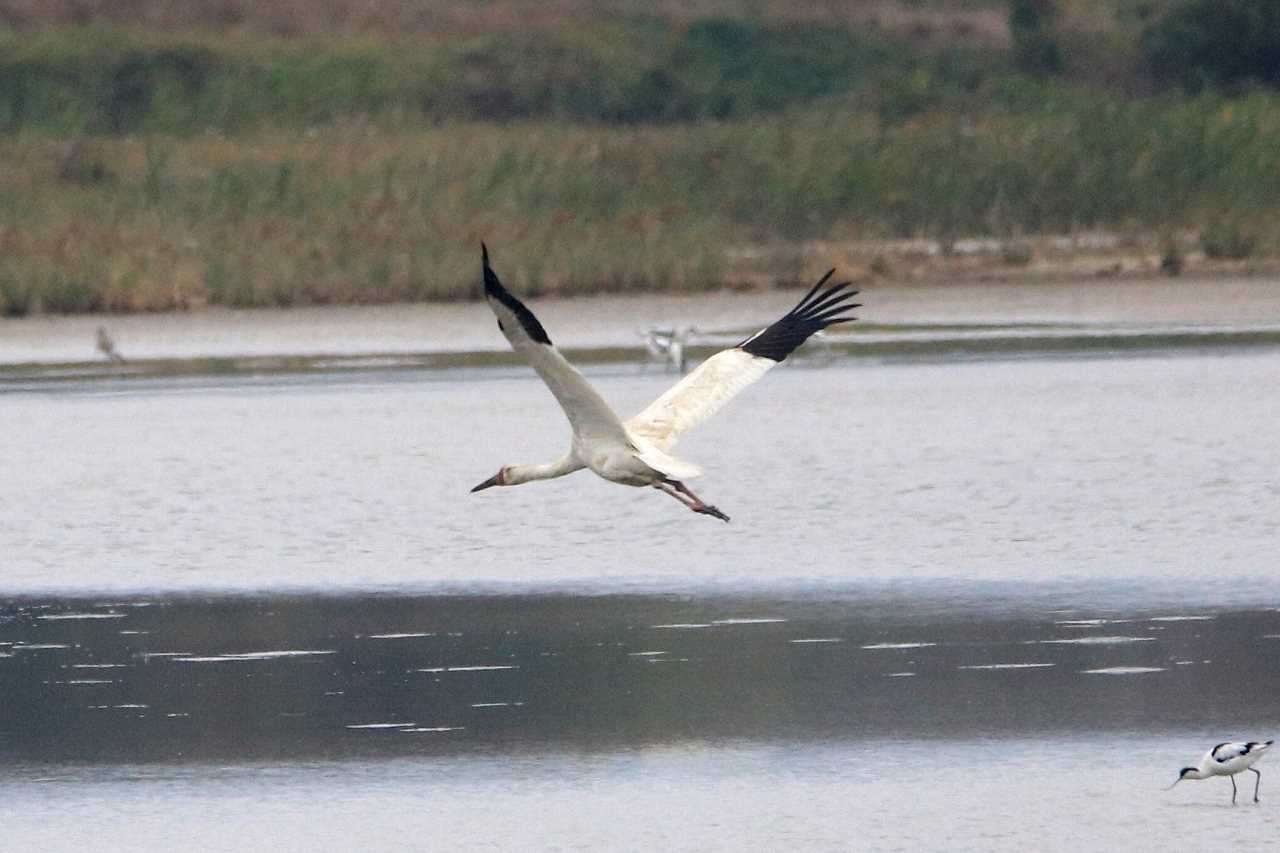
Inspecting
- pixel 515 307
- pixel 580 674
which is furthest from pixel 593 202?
pixel 515 307

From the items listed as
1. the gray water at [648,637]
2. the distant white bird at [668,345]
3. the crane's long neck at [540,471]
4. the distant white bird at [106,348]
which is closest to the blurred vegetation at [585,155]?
the distant white bird at [106,348]

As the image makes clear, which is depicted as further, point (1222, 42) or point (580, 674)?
point (1222, 42)

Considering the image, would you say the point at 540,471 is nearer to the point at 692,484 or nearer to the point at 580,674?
the point at 580,674

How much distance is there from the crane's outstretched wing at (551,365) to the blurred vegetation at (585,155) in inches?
641

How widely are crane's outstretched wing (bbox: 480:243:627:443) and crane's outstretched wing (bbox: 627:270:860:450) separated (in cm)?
41

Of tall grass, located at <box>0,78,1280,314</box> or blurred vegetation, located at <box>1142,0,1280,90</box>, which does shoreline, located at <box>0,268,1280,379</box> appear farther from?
blurred vegetation, located at <box>1142,0,1280,90</box>

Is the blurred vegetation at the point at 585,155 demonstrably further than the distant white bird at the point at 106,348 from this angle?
Yes

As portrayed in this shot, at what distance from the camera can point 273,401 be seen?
19969mm

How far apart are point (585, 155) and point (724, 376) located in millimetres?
21287

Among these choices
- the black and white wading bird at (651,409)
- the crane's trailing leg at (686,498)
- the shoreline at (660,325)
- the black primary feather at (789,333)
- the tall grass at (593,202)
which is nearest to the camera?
the black and white wading bird at (651,409)

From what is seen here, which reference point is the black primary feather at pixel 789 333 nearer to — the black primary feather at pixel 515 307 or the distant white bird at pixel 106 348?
the black primary feather at pixel 515 307

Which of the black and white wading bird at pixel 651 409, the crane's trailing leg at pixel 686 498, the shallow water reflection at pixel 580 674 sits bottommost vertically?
the shallow water reflection at pixel 580 674

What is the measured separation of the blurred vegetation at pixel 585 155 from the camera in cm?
2717

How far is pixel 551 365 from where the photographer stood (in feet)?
30.3
